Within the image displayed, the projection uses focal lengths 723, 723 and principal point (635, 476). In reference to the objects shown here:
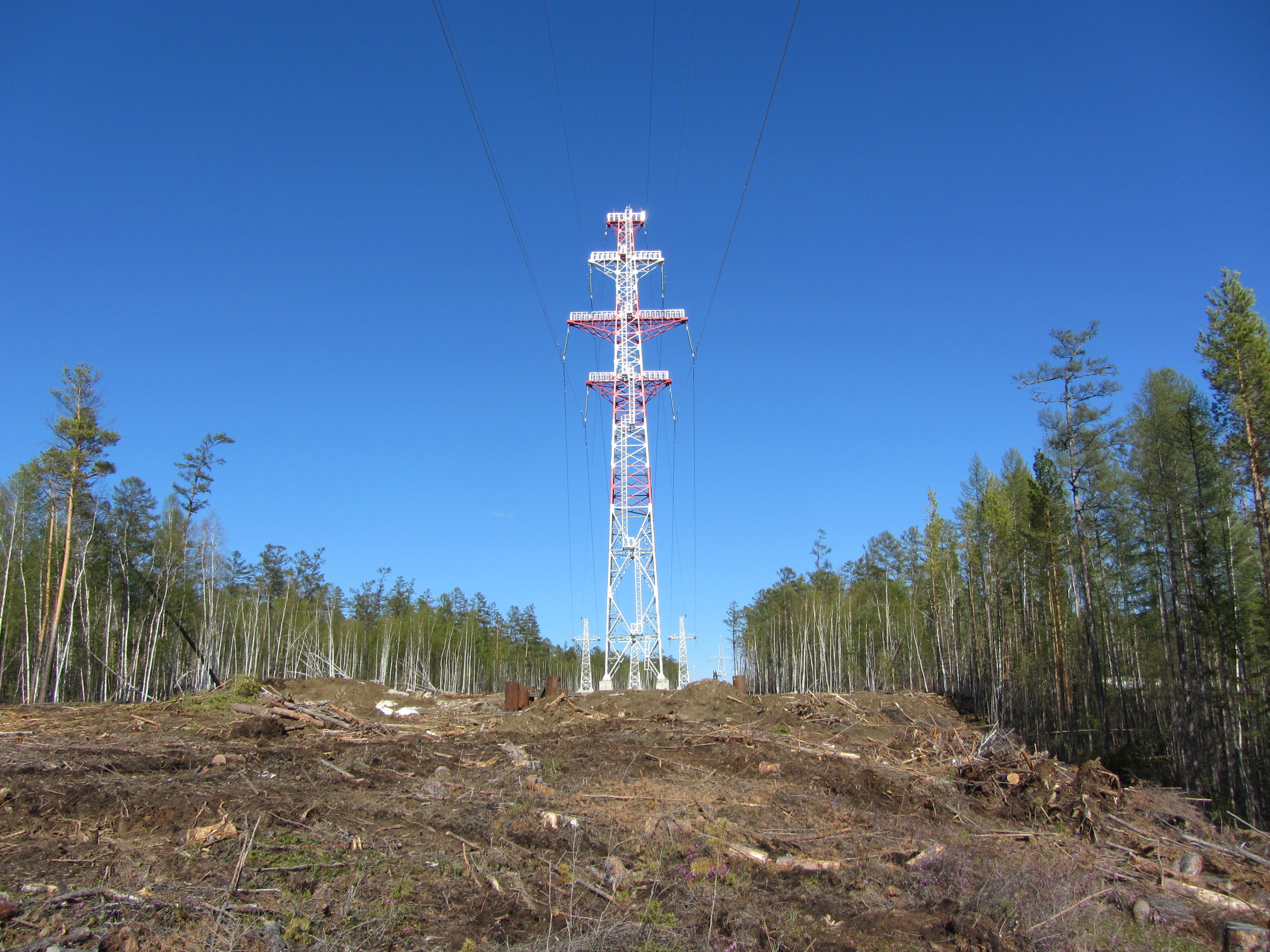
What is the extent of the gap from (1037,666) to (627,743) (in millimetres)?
22051

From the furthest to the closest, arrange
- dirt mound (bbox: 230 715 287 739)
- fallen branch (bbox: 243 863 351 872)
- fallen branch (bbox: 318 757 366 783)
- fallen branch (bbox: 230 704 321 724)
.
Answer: fallen branch (bbox: 230 704 321 724) < dirt mound (bbox: 230 715 287 739) < fallen branch (bbox: 318 757 366 783) < fallen branch (bbox: 243 863 351 872)

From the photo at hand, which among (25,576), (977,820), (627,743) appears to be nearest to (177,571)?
(25,576)

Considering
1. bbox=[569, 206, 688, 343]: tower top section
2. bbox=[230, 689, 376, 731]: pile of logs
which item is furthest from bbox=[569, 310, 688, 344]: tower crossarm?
bbox=[230, 689, 376, 731]: pile of logs

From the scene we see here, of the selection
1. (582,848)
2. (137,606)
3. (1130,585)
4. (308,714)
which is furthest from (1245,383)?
(137,606)

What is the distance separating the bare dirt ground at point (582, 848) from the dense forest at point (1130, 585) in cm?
1011

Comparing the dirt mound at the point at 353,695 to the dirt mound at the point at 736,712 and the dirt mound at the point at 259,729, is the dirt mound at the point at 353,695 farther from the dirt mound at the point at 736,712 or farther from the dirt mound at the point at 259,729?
the dirt mound at the point at 259,729

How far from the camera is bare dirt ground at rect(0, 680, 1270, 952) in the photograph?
15.9 feet

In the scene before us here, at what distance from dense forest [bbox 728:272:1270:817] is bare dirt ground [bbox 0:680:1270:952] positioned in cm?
1011

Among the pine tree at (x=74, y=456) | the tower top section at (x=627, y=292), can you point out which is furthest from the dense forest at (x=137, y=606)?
the tower top section at (x=627, y=292)

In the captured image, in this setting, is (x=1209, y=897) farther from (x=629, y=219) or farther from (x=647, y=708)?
(x=629, y=219)

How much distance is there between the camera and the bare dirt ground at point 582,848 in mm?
4840

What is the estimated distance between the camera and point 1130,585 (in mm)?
26516

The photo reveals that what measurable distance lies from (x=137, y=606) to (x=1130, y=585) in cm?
4208

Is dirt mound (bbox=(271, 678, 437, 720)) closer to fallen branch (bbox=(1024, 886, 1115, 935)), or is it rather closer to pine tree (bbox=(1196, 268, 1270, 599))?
fallen branch (bbox=(1024, 886, 1115, 935))
